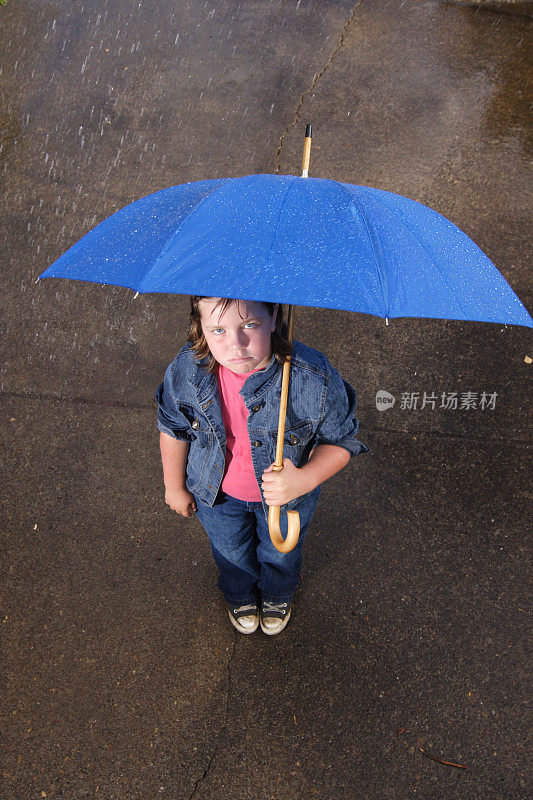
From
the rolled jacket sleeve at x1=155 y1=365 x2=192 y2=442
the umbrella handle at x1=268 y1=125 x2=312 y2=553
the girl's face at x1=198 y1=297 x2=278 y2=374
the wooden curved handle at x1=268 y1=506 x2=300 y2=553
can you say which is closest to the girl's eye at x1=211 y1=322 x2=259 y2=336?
the girl's face at x1=198 y1=297 x2=278 y2=374

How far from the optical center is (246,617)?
2641 millimetres

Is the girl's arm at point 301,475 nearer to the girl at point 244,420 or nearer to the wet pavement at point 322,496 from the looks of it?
the girl at point 244,420

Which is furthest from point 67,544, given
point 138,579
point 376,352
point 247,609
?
point 376,352

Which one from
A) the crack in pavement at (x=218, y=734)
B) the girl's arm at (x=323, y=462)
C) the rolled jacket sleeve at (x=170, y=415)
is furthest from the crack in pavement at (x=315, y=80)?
the crack in pavement at (x=218, y=734)

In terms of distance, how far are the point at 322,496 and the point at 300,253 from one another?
77.4 inches

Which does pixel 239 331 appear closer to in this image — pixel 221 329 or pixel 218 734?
pixel 221 329

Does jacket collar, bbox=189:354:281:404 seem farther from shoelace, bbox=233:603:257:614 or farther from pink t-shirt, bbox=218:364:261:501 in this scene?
shoelace, bbox=233:603:257:614

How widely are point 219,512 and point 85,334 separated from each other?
1919mm

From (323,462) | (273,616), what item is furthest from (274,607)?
(323,462)

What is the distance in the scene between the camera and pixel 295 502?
A: 2121mm

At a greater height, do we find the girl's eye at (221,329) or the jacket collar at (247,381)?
the girl's eye at (221,329)

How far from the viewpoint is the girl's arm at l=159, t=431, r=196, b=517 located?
2.05 meters

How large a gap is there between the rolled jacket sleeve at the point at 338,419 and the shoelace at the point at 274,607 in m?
1.03

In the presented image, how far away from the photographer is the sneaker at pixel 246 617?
2635 mm
